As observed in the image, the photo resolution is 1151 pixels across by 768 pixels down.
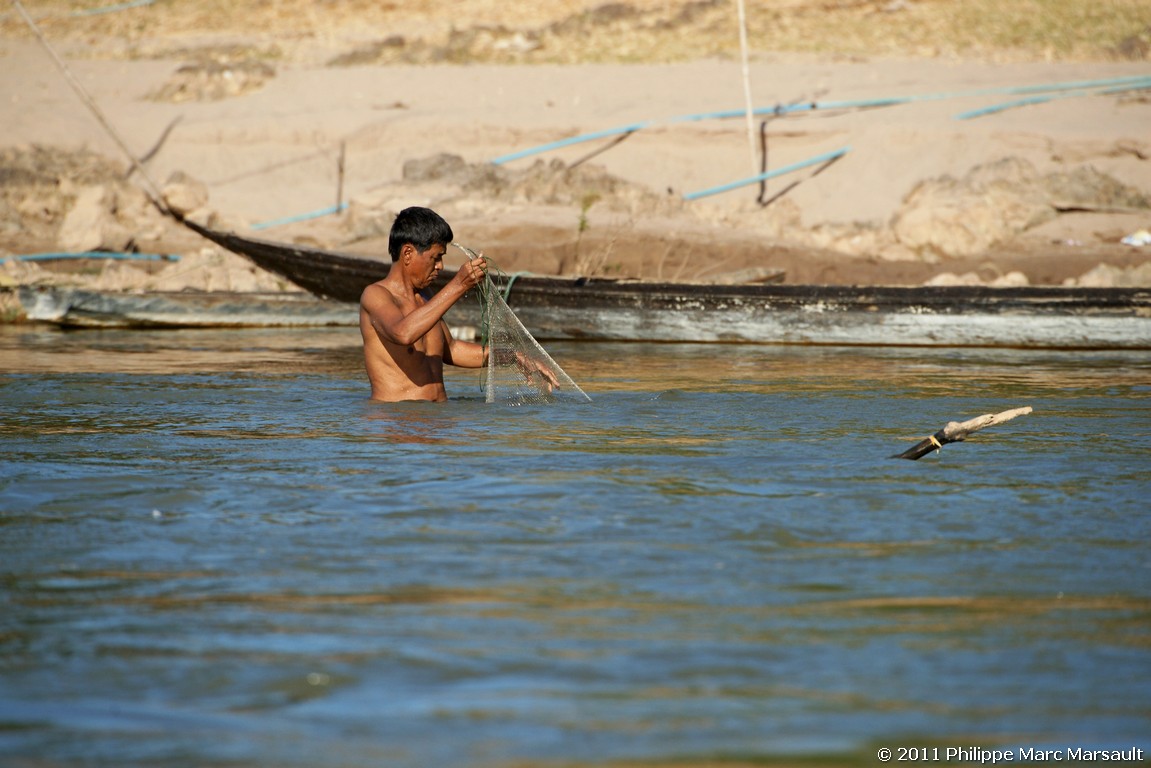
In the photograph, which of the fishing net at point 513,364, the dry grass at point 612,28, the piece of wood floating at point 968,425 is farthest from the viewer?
the dry grass at point 612,28

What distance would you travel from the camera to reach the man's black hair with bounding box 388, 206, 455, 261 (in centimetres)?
570

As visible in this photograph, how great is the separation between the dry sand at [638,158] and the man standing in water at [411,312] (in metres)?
4.30

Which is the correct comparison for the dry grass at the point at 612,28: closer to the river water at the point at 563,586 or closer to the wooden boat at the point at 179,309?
the wooden boat at the point at 179,309

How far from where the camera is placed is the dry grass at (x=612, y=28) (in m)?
20.7

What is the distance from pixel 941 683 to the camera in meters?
2.63

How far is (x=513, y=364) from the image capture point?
6.23 metres

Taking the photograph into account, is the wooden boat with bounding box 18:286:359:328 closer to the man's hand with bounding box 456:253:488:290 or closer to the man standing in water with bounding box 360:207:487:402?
the man standing in water with bounding box 360:207:487:402

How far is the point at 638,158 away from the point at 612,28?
7540 millimetres

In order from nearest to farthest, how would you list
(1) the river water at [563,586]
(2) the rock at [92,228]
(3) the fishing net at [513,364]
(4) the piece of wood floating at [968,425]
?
(1) the river water at [563,586] < (4) the piece of wood floating at [968,425] < (3) the fishing net at [513,364] < (2) the rock at [92,228]

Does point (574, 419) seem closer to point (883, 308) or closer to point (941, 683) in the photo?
point (941, 683)

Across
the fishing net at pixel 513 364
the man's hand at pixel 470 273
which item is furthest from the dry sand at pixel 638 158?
the man's hand at pixel 470 273

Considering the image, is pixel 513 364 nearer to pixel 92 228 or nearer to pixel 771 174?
pixel 771 174

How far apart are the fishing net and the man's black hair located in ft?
1.30

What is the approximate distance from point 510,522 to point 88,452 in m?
2.07
